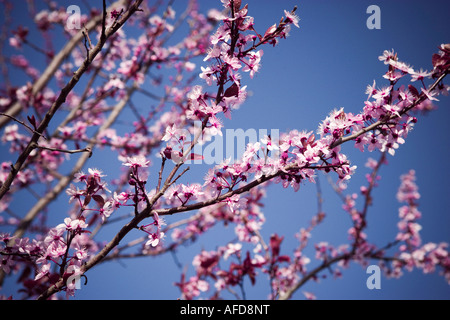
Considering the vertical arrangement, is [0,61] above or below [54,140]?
above

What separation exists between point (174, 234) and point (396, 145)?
206 inches

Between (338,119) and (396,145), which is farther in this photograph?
(396,145)

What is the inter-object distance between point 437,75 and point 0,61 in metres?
7.17

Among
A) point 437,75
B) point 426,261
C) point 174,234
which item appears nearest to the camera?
point 437,75

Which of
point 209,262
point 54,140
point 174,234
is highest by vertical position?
point 54,140

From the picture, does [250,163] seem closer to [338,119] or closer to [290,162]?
[290,162]

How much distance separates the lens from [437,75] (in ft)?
5.74
